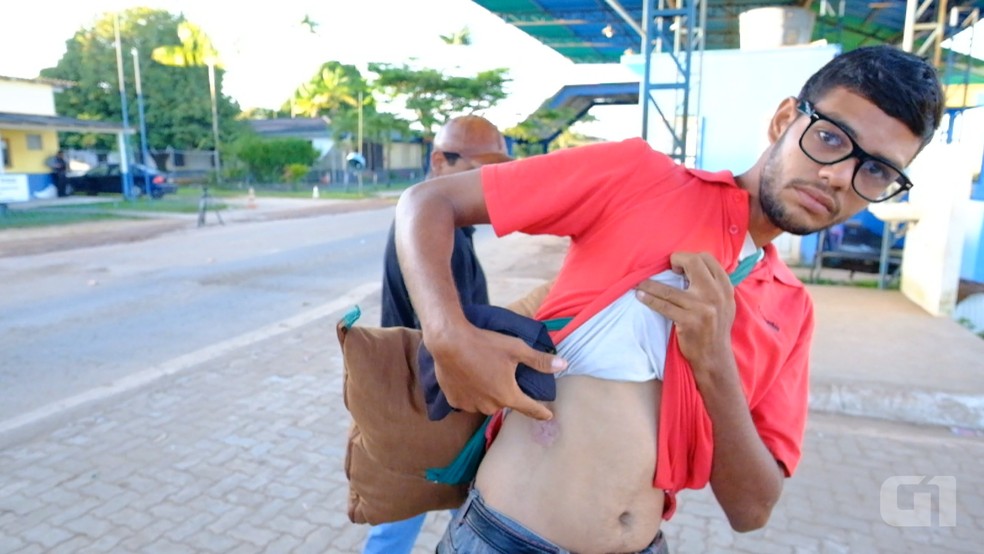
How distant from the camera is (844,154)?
53.5 inches

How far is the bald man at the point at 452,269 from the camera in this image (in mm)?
2346

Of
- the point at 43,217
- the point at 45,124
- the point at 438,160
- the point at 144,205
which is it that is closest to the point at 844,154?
the point at 438,160

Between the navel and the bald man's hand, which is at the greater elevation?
the bald man's hand

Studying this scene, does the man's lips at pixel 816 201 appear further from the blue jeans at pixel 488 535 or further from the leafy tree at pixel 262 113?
the leafy tree at pixel 262 113

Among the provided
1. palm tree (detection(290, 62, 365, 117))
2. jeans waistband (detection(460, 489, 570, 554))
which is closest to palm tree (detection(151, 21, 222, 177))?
palm tree (detection(290, 62, 365, 117))

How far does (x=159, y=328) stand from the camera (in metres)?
7.04

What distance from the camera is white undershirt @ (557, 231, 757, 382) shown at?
1290 mm

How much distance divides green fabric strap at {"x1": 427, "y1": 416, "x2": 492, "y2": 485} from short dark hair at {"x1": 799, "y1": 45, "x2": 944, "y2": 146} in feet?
3.25

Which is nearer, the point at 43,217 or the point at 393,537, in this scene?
the point at 393,537

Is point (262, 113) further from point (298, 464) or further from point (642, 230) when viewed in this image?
point (642, 230)

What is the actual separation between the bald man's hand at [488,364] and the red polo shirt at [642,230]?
0.16 meters

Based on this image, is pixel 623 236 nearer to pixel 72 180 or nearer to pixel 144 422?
pixel 144 422

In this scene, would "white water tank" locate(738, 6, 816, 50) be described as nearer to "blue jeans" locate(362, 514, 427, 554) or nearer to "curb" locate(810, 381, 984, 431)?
"curb" locate(810, 381, 984, 431)

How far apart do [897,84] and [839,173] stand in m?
0.20
